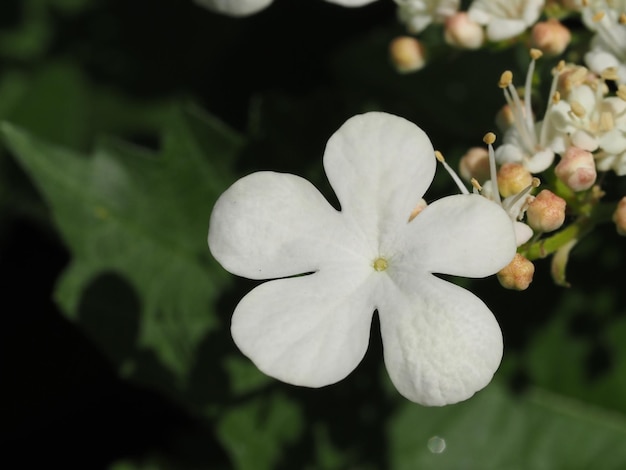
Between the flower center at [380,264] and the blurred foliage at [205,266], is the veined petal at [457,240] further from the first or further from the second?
the blurred foliage at [205,266]

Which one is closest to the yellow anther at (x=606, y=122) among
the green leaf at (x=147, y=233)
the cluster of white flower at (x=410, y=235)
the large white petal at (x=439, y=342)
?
the cluster of white flower at (x=410, y=235)

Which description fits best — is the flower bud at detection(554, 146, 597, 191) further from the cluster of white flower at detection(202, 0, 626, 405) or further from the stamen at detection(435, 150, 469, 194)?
the stamen at detection(435, 150, 469, 194)

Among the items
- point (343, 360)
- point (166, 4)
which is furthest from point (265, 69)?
point (343, 360)

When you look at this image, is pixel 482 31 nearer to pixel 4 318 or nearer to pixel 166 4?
pixel 166 4

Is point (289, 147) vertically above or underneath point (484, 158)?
underneath

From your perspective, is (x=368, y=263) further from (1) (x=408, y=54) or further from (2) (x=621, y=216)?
(1) (x=408, y=54)

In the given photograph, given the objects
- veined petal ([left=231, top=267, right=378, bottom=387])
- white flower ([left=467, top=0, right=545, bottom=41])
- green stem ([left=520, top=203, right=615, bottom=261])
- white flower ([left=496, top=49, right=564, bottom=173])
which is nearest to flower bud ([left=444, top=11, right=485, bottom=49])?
white flower ([left=467, top=0, right=545, bottom=41])

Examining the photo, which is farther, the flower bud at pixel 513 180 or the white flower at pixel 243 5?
the white flower at pixel 243 5
